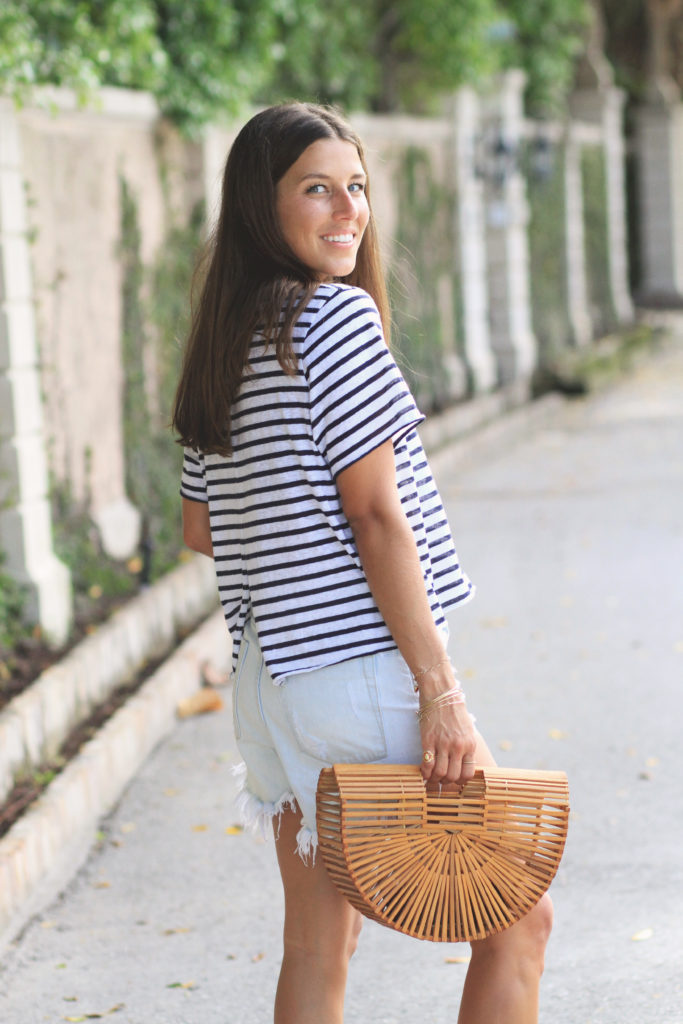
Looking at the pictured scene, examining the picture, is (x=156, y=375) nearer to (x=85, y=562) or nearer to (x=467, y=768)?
(x=85, y=562)

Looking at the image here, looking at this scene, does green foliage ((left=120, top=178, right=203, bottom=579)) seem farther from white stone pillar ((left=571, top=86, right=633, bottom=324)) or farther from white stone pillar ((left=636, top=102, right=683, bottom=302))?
white stone pillar ((left=636, top=102, right=683, bottom=302))

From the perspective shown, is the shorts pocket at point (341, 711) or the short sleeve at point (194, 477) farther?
the short sleeve at point (194, 477)

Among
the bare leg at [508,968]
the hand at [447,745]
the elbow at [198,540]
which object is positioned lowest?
the bare leg at [508,968]

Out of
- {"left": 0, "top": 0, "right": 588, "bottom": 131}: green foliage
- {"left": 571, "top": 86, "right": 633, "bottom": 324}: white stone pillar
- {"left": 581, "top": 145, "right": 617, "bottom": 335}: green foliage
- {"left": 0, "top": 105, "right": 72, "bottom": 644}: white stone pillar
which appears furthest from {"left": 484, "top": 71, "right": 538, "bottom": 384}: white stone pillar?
{"left": 0, "top": 105, "right": 72, "bottom": 644}: white stone pillar

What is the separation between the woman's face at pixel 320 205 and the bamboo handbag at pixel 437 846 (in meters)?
0.87

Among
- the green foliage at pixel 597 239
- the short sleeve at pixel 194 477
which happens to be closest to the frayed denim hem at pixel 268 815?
the short sleeve at pixel 194 477

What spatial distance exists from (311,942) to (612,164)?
26.2 metres

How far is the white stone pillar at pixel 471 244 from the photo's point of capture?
17312 millimetres

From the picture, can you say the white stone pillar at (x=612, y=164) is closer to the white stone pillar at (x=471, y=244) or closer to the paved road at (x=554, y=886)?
the white stone pillar at (x=471, y=244)

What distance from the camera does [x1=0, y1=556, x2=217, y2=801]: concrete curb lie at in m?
5.22

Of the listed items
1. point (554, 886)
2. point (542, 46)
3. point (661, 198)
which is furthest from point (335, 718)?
point (661, 198)

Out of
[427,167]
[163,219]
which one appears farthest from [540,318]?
[163,219]

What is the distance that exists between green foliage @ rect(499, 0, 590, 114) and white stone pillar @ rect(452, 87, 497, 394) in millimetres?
2580

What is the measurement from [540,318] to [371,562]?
60.7 ft
